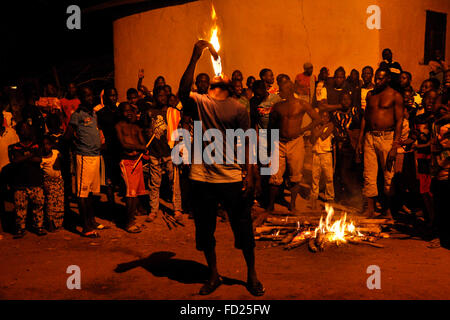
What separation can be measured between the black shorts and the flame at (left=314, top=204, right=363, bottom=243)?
224 cm

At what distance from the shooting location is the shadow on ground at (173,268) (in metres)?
5.42

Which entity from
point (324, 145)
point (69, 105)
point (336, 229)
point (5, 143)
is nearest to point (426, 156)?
point (336, 229)

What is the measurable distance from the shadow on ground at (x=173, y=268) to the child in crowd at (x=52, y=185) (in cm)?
225

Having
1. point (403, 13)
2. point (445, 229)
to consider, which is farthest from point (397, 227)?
point (403, 13)

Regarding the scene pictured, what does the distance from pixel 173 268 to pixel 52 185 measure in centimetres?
306

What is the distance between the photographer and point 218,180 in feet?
15.8

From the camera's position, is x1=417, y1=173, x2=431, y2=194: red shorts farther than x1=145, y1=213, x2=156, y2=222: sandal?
No

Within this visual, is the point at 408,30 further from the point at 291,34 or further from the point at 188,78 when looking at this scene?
the point at 188,78

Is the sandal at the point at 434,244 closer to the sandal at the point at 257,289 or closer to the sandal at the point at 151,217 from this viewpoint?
the sandal at the point at 257,289

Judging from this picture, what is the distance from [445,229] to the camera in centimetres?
696

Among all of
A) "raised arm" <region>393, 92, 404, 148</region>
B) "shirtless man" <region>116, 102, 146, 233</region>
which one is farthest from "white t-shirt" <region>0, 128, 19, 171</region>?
"raised arm" <region>393, 92, 404, 148</region>

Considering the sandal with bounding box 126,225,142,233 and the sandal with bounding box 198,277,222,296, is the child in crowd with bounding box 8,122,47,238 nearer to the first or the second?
the sandal with bounding box 126,225,142,233

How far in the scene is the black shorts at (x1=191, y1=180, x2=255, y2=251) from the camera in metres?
4.86

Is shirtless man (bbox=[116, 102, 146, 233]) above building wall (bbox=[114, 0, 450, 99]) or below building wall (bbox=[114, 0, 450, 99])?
below
